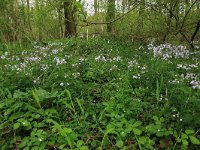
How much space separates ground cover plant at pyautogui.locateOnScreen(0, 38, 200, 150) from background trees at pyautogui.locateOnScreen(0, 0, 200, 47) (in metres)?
1.00

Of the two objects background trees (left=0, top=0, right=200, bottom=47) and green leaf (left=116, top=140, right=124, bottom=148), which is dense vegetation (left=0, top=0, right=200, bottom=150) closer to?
green leaf (left=116, top=140, right=124, bottom=148)

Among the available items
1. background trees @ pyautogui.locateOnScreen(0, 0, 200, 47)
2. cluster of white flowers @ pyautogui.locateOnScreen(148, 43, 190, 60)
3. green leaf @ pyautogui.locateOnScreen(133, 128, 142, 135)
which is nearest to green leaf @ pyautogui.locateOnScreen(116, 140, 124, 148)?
green leaf @ pyautogui.locateOnScreen(133, 128, 142, 135)

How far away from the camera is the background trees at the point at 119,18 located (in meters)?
5.41

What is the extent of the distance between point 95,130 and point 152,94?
2.53 feet

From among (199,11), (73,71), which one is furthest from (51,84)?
(199,11)

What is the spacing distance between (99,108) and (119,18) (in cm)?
250

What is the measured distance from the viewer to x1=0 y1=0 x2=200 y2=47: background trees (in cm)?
541

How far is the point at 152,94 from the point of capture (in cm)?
289

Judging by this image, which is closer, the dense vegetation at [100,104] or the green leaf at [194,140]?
the green leaf at [194,140]

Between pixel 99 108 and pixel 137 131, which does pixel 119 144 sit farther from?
pixel 99 108

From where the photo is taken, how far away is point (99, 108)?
2.88 m

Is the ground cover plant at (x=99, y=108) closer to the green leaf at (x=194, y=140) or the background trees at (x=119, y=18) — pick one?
the green leaf at (x=194, y=140)

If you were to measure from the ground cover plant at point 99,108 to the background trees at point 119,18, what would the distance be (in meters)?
1.00

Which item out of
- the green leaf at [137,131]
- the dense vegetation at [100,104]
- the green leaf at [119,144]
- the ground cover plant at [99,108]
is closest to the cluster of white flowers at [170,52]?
the dense vegetation at [100,104]
